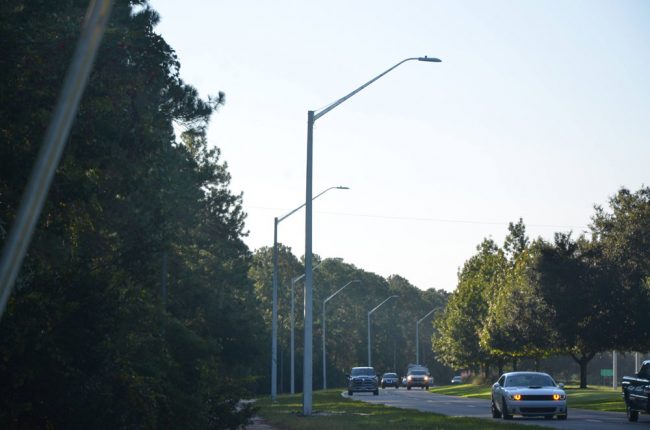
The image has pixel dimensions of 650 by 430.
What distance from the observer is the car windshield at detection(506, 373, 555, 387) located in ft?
112

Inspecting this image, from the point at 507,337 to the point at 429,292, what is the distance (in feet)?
359

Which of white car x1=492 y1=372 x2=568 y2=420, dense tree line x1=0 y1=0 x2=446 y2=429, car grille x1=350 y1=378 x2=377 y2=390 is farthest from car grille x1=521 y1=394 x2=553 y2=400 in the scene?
car grille x1=350 y1=378 x2=377 y2=390

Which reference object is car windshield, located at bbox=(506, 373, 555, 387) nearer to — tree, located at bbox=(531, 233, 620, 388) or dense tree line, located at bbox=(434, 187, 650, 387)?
dense tree line, located at bbox=(434, 187, 650, 387)

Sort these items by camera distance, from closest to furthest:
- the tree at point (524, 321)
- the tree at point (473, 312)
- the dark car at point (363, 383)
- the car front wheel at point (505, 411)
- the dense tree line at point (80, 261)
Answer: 1. the dense tree line at point (80, 261)
2. the car front wheel at point (505, 411)
3. the tree at point (524, 321)
4. the dark car at point (363, 383)
5. the tree at point (473, 312)

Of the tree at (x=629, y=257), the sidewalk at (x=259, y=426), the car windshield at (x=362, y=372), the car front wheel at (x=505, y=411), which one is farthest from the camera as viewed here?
the car windshield at (x=362, y=372)

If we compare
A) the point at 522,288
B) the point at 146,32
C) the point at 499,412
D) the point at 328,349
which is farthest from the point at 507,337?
the point at 328,349

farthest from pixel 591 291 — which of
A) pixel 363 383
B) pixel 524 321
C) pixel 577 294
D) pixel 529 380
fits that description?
pixel 529 380

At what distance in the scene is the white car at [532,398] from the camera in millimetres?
33250

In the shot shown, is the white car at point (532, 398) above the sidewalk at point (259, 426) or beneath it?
above

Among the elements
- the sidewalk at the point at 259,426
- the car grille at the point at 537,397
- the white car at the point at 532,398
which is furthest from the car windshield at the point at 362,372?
the car grille at the point at 537,397

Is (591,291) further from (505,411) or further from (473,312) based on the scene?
(473,312)

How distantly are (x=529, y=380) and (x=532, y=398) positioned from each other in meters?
1.16

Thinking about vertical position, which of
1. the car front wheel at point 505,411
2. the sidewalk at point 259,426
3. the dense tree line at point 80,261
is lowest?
the sidewalk at point 259,426

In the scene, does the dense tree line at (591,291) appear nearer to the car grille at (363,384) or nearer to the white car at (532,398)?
the car grille at (363,384)
